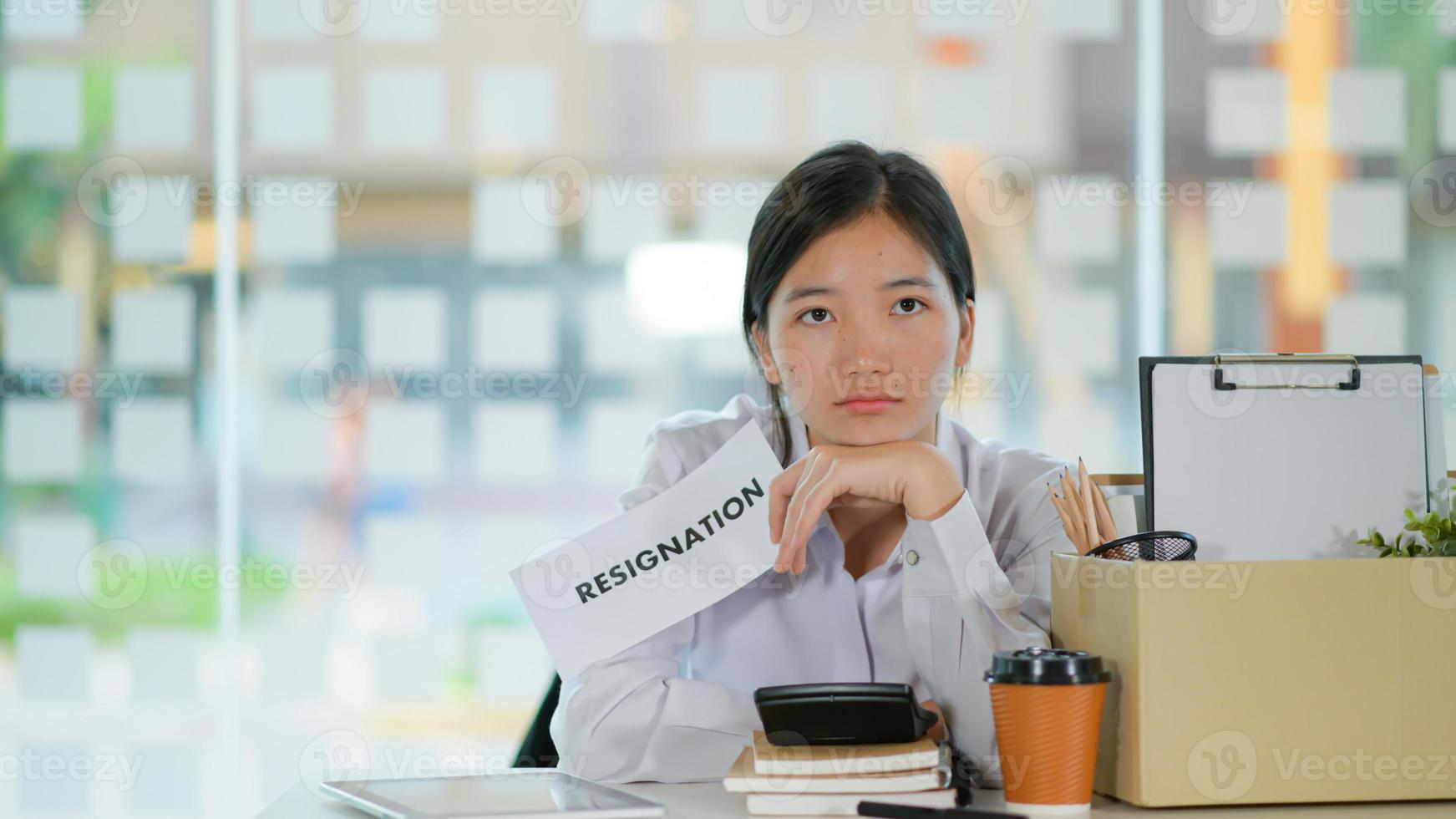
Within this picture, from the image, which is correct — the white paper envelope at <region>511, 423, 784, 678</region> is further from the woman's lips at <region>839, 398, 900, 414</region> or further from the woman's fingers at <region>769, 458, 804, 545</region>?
the woman's lips at <region>839, 398, 900, 414</region>

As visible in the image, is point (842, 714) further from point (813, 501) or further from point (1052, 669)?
point (813, 501)

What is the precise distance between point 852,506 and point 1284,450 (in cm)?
54

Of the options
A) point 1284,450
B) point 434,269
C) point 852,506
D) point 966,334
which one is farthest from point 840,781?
point 434,269

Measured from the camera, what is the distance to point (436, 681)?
9.70 ft

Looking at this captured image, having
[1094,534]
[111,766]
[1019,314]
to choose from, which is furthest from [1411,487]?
[111,766]

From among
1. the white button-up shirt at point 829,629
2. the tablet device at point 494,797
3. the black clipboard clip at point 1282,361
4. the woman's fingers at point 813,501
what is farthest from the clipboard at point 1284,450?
the tablet device at point 494,797

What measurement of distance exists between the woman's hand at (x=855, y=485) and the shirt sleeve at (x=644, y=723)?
16 cm

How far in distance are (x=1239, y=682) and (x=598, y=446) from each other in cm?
220

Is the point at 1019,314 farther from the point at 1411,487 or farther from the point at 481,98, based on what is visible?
the point at 1411,487

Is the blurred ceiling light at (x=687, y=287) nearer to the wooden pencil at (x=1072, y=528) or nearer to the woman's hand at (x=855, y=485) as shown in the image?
the woman's hand at (x=855, y=485)

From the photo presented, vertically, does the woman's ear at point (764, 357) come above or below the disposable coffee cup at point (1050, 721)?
above

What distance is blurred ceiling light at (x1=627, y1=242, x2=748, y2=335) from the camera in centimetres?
297

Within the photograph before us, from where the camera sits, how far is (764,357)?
1.50 metres

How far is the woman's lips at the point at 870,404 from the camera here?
1.34 metres
